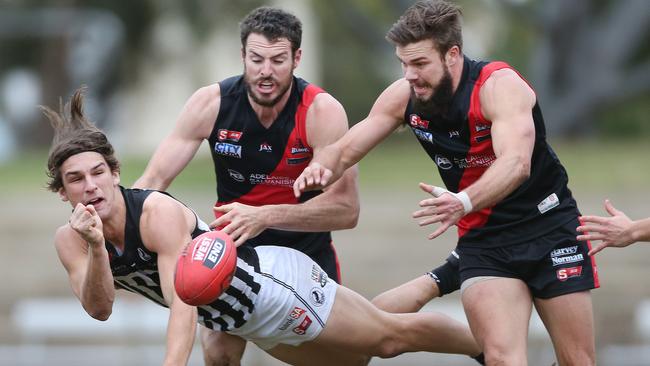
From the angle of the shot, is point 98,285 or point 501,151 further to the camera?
point 501,151

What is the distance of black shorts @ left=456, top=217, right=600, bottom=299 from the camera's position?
23.0 ft

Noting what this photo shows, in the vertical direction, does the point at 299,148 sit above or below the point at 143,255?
above

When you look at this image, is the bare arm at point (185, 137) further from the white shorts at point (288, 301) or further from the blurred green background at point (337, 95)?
the blurred green background at point (337, 95)

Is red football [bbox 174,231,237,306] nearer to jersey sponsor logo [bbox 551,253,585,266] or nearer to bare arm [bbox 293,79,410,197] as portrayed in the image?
bare arm [bbox 293,79,410,197]

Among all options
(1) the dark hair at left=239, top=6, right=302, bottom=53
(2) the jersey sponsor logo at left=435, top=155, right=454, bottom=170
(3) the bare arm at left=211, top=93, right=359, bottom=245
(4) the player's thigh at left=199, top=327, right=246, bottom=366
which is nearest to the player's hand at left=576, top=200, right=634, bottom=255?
(2) the jersey sponsor logo at left=435, top=155, right=454, bottom=170

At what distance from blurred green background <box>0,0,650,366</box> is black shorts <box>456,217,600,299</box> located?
622 cm

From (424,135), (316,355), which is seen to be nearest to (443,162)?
(424,135)

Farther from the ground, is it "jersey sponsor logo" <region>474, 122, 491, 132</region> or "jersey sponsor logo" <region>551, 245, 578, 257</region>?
"jersey sponsor logo" <region>474, 122, 491, 132</region>

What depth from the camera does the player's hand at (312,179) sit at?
6.96m

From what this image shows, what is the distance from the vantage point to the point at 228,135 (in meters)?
7.63

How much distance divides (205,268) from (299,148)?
Result: 1.60 metres

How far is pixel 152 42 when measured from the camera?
28.4 metres

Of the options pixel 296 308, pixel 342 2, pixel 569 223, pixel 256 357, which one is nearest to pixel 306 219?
pixel 296 308

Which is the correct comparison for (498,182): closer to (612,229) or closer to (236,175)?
(612,229)
